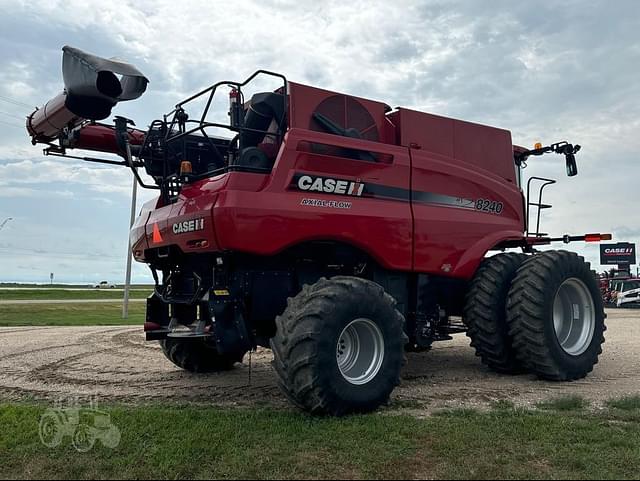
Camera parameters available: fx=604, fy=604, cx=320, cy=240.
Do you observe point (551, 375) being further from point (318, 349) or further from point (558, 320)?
point (318, 349)

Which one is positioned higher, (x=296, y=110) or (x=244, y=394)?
(x=296, y=110)

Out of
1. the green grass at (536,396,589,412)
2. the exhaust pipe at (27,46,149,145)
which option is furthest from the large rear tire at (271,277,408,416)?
the exhaust pipe at (27,46,149,145)

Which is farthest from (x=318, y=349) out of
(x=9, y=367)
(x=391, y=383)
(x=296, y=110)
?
(x=9, y=367)

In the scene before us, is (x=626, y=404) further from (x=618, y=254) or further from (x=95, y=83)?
(x=618, y=254)

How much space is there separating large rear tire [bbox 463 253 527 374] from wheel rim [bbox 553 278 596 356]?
0.96 m

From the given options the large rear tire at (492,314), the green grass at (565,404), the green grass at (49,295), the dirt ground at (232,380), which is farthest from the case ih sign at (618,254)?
the green grass at (565,404)

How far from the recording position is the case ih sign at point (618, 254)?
48844 millimetres

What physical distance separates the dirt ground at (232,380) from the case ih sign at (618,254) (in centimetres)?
4110

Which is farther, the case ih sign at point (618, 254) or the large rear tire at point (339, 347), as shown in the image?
the case ih sign at point (618, 254)

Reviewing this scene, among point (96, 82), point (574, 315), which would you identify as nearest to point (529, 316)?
point (574, 315)

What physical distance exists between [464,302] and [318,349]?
3.32 metres

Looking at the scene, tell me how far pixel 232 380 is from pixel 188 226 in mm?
2791

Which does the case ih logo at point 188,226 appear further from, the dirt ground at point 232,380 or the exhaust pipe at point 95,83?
the dirt ground at point 232,380

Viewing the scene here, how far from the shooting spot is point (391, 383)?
621cm
